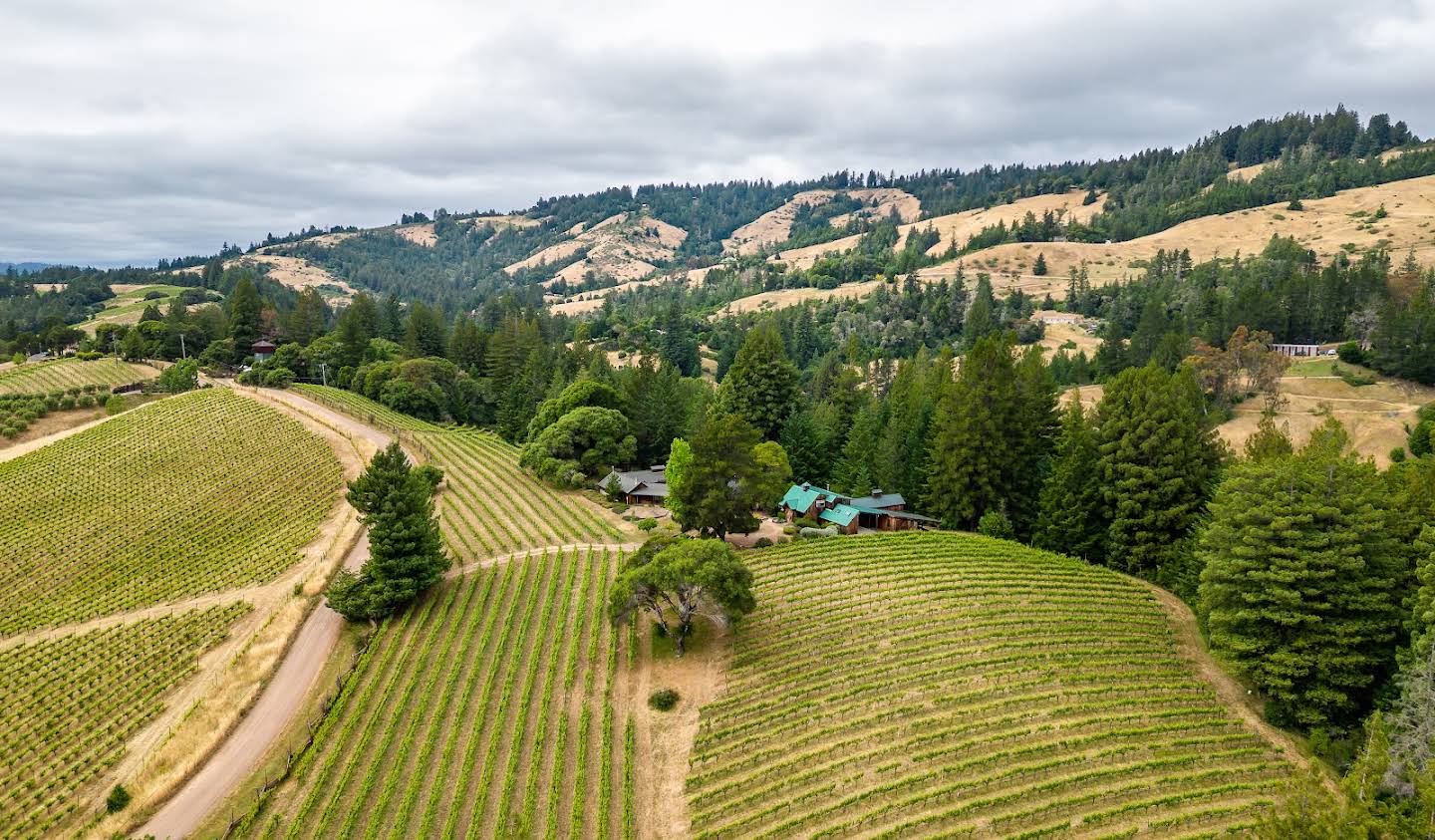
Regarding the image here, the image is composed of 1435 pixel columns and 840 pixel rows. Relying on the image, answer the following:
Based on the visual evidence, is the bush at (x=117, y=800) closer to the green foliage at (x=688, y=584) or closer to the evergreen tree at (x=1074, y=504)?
the green foliage at (x=688, y=584)

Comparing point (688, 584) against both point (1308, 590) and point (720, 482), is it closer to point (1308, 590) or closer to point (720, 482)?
point (720, 482)

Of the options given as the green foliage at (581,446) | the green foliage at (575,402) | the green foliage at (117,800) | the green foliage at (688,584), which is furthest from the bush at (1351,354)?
the green foliage at (117,800)

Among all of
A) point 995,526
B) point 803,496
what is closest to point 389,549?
point 803,496

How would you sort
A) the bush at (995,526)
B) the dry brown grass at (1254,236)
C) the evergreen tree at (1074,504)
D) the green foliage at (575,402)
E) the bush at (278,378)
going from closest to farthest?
the evergreen tree at (1074,504), the bush at (995,526), the green foliage at (575,402), the bush at (278,378), the dry brown grass at (1254,236)

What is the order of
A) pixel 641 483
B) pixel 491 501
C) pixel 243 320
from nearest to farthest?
1. pixel 491 501
2. pixel 641 483
3. pixel 243 320

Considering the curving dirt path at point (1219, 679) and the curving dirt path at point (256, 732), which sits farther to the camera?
the curving dirt path at point (1219, 679)
